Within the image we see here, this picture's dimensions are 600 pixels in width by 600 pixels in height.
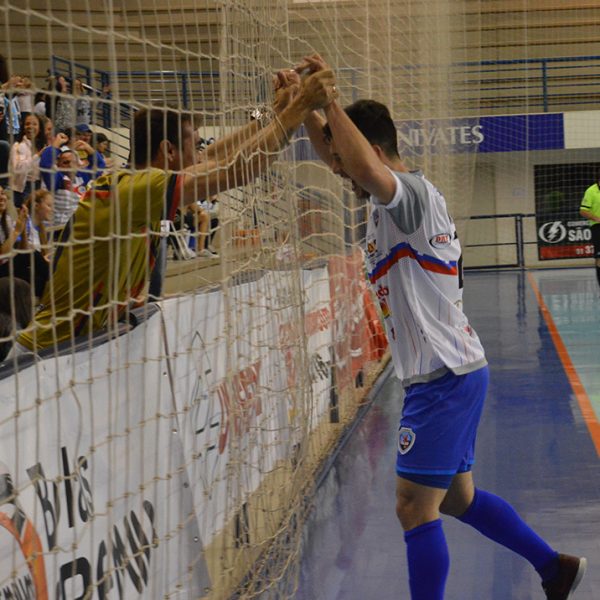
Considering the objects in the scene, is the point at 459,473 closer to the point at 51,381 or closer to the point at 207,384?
the point at 207,384


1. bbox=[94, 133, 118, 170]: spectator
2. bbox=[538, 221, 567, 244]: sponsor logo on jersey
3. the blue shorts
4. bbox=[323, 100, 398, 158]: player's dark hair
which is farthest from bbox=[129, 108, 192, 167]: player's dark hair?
bbox=[538, 221, 567, 244]: sponsor logo on jersey

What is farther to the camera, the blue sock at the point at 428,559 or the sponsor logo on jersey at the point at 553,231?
the sponsor logo on jersey at the point at 553,231

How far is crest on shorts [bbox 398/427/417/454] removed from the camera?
10.7 ft

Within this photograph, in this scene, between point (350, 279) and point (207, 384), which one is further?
point (350, 279)

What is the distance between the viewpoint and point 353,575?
4074mm

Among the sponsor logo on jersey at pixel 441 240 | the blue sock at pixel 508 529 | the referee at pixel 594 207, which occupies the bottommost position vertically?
the blue sock at pixel 508 529

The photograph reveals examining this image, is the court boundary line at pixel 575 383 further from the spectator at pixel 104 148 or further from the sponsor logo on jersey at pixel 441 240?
the spectator at pixel 104 148

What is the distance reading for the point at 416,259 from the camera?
3260 mm

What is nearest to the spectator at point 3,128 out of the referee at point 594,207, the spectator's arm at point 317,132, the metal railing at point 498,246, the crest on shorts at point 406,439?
the spectator's arm at point 317,132

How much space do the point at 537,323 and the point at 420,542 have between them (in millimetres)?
8988

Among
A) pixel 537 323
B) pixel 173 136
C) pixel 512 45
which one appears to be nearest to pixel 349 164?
pixel 173 136

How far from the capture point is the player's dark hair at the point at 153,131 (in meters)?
3.15

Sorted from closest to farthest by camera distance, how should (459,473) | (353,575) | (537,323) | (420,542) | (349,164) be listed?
(349,164)
(420,542)
(459,473)
(353,575)
(537,323)

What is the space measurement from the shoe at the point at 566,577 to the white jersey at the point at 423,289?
836mm
